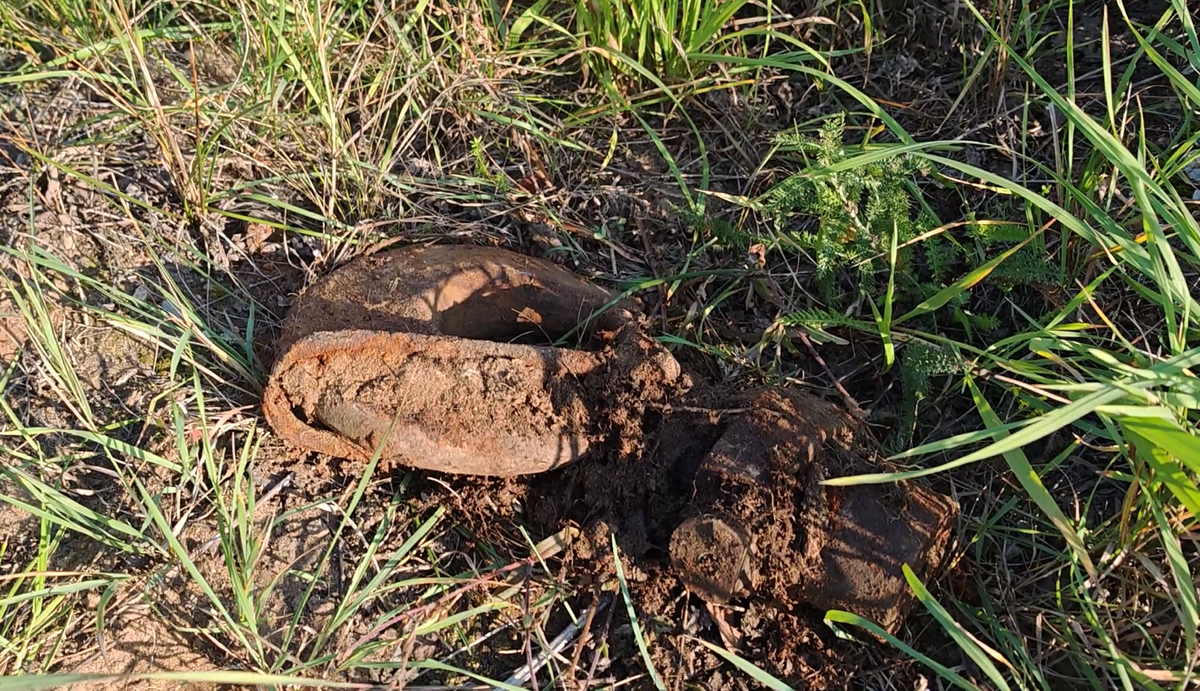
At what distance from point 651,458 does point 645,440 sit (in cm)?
4

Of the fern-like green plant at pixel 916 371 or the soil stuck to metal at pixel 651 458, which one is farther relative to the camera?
the fern-like green plant at pixel 916 371

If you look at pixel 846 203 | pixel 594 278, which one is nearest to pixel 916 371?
pixel 846 203

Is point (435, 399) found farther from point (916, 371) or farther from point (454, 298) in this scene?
point (916, 371)

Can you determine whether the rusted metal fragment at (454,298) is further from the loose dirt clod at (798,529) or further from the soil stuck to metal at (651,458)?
the loose dirt clod at (798,529)

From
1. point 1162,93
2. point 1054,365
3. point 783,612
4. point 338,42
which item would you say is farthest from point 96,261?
point 1162,93

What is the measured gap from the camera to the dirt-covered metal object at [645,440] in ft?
5.81

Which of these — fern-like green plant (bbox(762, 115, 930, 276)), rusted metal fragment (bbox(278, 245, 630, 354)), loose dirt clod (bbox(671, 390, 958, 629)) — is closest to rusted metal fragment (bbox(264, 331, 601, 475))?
rusted metal fragment (bbox(278, 245, 630, 354))

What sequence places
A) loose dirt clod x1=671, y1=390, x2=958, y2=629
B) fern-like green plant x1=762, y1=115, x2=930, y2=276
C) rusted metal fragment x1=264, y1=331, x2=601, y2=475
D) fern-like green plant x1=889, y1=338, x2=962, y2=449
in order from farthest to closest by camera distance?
fern-like green plant x1=762, y1=115, x2=930, y2=276
fern-like green plant x1=889, y1=338, x2=962, y2=449
rusted metal fragment x1=264, y1=331, x2=601, y2=475
loose dirt clod x1=671, y1=390, x2=958, y2=629

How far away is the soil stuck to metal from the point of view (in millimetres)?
1776

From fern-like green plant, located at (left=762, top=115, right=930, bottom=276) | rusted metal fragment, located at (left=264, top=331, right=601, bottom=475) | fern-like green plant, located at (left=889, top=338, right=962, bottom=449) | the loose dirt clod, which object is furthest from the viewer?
fern-like green plant, located at (left=762, top=115, right=930, bottom=276)

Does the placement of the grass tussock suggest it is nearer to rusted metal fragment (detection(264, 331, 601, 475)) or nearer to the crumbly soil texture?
the crumbly soil texture

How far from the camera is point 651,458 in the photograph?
6.24 feet

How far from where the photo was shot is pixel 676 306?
233 centimetres

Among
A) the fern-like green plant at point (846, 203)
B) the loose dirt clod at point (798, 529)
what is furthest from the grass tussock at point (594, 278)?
the loose dirt clod at point (798, 529)
